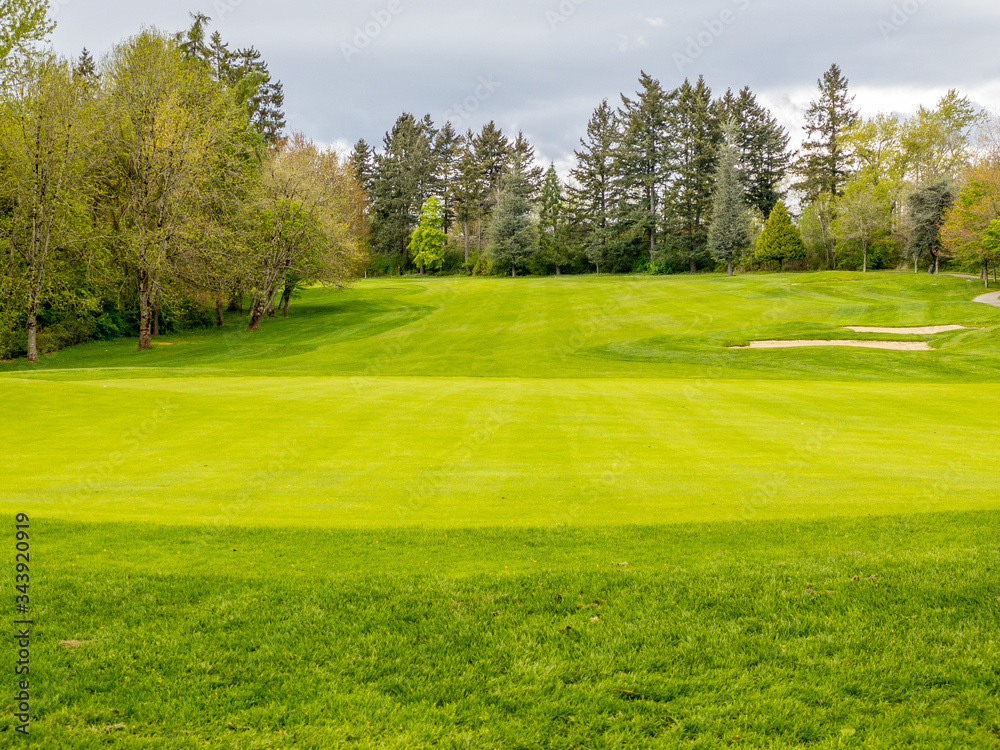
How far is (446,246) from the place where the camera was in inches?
3383

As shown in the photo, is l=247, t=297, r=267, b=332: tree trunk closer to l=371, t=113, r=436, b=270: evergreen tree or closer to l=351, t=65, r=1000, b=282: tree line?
l=351, t=65, r=1000, b=282: tree line

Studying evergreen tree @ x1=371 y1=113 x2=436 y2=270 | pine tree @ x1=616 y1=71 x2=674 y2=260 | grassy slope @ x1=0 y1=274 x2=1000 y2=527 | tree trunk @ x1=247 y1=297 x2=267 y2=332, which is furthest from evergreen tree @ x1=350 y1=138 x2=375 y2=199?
grassy slope @ x1=0 y1=274 x2=1000 y2=527

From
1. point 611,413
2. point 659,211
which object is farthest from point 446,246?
point 611,413

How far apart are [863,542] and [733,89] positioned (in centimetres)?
8860

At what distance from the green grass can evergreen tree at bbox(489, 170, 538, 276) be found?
59172mm

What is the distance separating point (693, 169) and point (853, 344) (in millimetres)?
49963

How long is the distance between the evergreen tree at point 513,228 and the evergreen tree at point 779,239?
2392cm

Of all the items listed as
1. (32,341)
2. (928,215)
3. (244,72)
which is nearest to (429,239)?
(244,72)

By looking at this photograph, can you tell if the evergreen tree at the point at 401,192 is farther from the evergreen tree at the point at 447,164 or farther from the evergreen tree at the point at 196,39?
the evergreen tree at the point at 196,39

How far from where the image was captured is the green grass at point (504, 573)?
12.6ft

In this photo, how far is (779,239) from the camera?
61.0 m

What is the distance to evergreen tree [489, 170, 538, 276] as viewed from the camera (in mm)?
71312

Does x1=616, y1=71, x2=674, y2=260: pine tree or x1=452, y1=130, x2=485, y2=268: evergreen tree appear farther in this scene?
x1=452, y1=130, x2=485, y2=268: evergreen tree

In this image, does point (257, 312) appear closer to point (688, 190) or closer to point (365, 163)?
point (688, 190)
